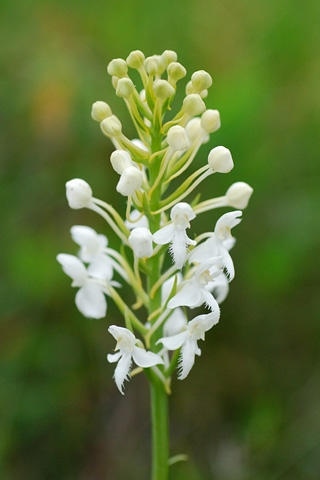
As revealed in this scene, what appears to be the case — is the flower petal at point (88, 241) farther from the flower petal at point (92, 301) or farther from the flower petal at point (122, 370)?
the flower petal at point (122, 370)

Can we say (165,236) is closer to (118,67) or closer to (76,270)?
(76,270)

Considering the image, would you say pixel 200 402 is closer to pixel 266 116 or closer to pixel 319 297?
pixel 319 297

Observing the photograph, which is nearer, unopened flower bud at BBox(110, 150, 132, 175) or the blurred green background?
unopened flower bud at BBox(110, 150, 132, 175)

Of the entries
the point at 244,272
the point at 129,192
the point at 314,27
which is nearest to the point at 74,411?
the point at 244,272

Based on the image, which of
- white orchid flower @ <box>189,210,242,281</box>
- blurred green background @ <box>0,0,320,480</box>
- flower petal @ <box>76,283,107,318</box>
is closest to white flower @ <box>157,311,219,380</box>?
white orchid flower @ <box>189,210,242,281</box>

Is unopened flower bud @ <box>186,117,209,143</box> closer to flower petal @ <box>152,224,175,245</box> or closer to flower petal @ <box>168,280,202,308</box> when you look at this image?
flower petal @ <box>152,224,175,245</box>

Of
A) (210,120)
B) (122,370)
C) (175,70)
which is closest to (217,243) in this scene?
(210,120)
